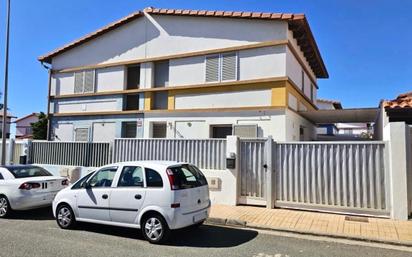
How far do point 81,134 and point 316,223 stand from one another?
14.6m

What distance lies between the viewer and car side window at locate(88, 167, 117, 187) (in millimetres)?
7520

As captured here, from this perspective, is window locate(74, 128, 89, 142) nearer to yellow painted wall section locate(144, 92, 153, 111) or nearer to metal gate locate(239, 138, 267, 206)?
yellow painted wall section locate(144, 92, 153, 111)

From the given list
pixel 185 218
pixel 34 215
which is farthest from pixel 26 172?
pixel 185 218

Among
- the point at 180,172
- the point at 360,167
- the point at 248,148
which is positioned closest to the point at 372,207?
the point at 360,167

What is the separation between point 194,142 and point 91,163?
479 cm

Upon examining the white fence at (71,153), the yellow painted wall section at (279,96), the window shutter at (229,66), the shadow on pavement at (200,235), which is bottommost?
the shadow on pavement at (200,235)

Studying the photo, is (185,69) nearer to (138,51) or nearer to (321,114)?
(138,51)

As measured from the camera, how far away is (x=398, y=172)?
829 cm

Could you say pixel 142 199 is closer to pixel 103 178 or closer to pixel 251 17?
pixel 103 178

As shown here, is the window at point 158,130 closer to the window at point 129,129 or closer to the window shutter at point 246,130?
the window at point 129,129

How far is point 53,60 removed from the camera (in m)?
20.4

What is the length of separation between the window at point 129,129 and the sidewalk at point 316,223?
29.6ft

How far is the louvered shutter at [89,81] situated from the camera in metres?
18.7

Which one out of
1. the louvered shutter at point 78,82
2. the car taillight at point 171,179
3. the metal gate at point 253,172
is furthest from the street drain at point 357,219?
the louvered shutter at point 78,82
